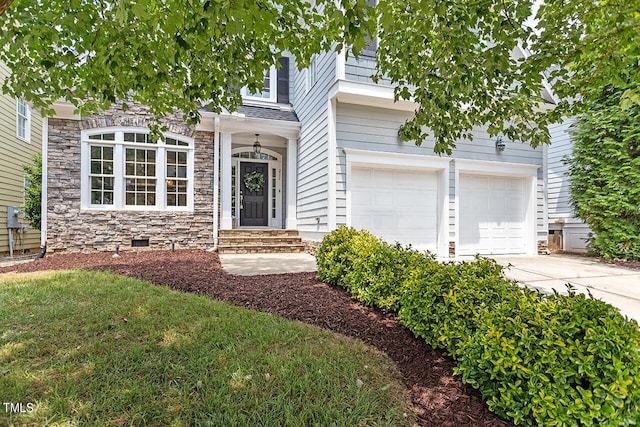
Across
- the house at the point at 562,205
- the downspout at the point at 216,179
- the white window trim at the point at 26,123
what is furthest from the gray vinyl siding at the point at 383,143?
the white window trim at the point at 26,123

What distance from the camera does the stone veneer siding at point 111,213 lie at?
7.22 meters

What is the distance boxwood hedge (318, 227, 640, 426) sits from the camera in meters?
1.43

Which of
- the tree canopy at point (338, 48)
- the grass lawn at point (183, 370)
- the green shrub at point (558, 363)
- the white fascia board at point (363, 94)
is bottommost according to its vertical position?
the grass lawn at point (183, 370)

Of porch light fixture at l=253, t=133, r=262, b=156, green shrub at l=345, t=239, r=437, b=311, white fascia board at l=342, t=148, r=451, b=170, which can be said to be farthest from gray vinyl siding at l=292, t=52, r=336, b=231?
green shrub at l=345, t=239, r=437, b=311

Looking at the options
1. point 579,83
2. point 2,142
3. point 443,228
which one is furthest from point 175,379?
point 2,142

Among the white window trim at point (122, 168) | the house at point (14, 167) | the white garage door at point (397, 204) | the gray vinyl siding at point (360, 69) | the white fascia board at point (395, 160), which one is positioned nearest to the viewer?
the gray vinyl siding at point (360, 69)

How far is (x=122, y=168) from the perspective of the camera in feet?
25.1

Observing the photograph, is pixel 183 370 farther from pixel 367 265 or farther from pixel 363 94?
pixel 363 94

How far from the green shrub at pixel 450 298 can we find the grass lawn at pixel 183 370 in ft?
1.45

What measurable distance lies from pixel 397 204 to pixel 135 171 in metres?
6.67

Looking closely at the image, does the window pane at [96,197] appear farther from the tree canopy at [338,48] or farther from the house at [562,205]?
the house at [562,205]

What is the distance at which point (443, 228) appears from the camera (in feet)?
24.5

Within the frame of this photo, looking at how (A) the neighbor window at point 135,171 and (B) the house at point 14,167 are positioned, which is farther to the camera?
(B) the house at point 14,167

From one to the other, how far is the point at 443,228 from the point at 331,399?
6.40 meters
